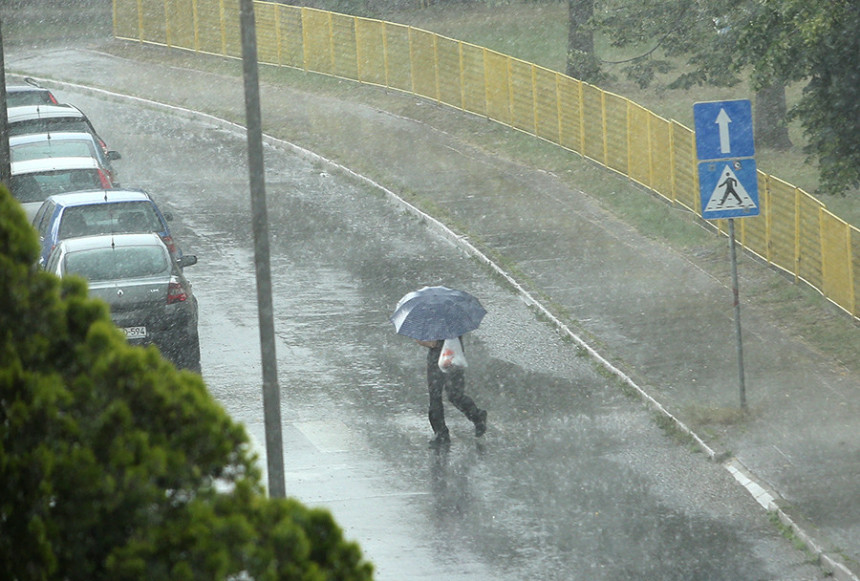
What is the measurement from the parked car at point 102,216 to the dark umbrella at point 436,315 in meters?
5.21

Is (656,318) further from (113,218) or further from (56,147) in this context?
(56,147)

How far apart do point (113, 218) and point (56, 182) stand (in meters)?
2.95

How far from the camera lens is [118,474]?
4414 millimetres

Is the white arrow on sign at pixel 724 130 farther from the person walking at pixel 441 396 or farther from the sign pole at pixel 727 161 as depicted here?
the person walking at pixel 441 396

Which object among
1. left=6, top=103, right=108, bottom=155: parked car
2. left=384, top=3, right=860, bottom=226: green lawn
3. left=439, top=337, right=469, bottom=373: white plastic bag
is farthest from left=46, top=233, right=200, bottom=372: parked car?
left=384, top=3, right=860, bottom=226: green lawn

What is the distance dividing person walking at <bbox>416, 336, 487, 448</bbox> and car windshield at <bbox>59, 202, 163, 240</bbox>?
19.4 feet

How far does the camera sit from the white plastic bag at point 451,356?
41.5ft

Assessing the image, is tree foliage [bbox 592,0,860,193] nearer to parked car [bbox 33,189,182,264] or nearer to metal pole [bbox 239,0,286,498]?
metal pole [bbox 239,0,286,498]

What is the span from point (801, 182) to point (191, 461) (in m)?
19.6

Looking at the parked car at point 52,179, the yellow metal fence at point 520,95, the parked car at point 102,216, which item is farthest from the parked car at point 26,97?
the parked car at point 102,216

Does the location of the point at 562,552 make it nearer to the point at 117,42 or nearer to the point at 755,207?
the point at 755,207

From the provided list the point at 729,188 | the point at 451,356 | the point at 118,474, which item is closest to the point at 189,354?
the point at 451,356

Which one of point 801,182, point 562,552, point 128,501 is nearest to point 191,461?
point 128,501

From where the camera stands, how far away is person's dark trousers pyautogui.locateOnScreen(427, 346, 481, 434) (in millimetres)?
12727
